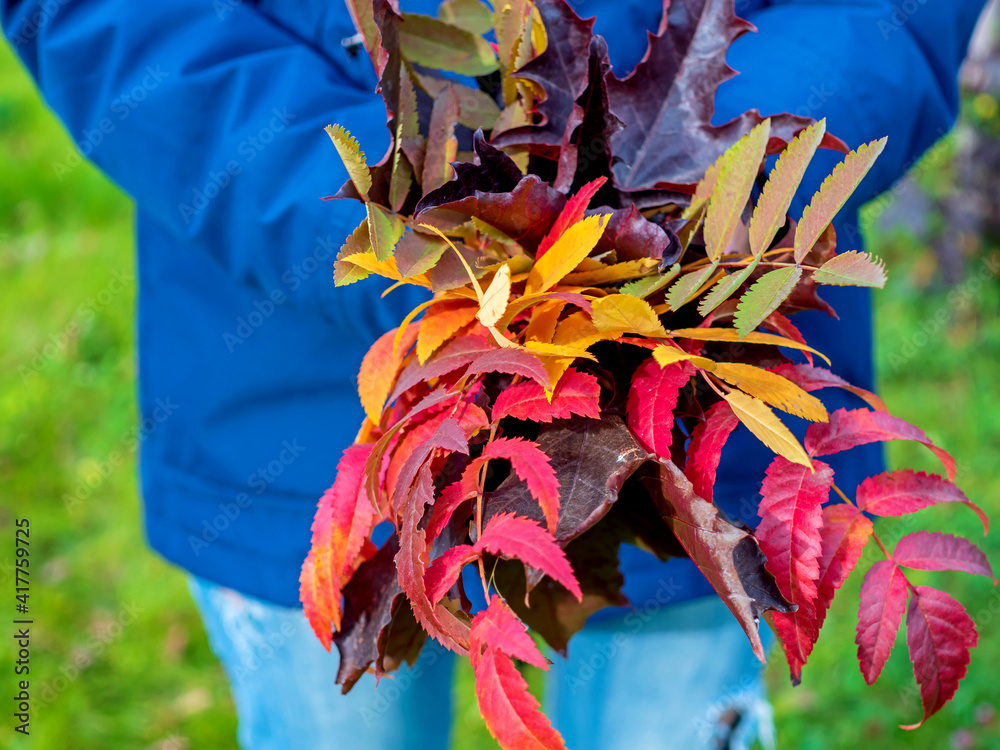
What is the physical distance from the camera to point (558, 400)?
0.57 meters

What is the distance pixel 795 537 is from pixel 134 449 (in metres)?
2.88

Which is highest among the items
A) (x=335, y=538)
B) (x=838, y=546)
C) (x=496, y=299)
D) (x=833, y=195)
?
(x=833, y=195)

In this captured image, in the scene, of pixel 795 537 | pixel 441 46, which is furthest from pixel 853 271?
pixel 441 46

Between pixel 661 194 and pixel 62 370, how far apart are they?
3.17 m

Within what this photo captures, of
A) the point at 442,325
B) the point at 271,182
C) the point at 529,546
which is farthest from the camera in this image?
the point at 271,182

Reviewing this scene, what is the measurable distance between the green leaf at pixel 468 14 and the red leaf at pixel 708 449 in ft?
1.39

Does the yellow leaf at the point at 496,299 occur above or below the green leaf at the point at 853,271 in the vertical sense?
below

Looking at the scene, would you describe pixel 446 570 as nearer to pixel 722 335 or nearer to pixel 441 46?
pixel 722 335

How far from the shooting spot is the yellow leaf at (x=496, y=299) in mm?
551

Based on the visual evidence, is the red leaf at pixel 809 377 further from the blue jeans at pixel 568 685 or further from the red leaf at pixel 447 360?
the blue jeans at pixel 568 685

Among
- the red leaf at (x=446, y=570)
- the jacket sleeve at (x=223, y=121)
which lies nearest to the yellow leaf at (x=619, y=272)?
the red leaf at (x=446, y=570)

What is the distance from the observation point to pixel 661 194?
679 mm

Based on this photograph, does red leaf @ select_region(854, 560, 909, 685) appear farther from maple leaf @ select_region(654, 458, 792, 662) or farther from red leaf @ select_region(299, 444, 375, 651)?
red leaf @ select_region(299, 444, 375, 651)

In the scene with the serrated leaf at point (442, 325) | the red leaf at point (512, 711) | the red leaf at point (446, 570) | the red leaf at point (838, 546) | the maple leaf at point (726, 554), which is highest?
the serrated leaf at point (442, 325)
